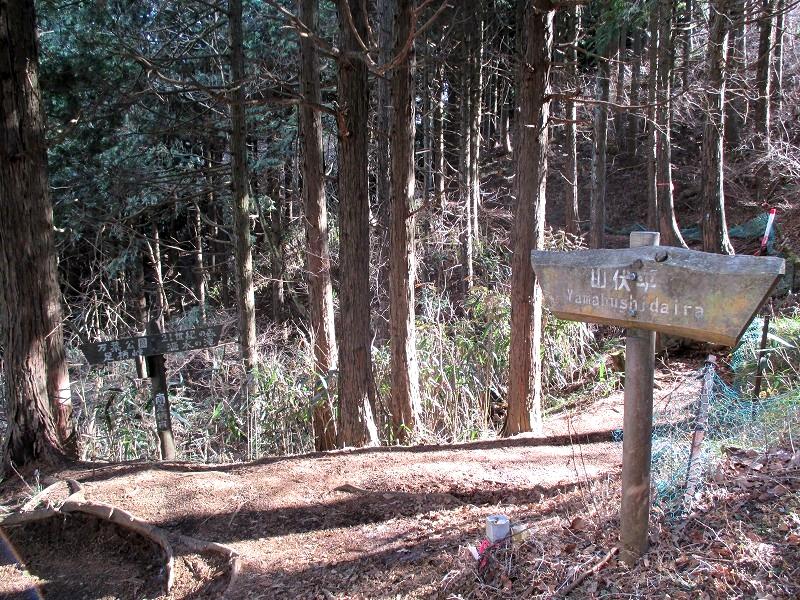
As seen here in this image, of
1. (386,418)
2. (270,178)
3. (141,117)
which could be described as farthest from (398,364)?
(270,178)

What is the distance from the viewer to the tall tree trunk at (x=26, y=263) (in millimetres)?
5137

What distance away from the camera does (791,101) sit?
57.1 feet

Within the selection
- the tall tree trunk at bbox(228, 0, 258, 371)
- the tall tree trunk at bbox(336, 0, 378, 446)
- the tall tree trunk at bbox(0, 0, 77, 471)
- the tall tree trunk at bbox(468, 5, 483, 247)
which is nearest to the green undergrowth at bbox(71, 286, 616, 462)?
the tall tree trunk at bbox(336, 0, 378, 446)

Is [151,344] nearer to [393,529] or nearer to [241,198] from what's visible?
[393,529]

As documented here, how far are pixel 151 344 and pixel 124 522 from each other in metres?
1.53

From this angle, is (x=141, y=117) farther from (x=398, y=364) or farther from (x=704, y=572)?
(x=704, y=572)

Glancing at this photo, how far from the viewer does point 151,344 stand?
526cm

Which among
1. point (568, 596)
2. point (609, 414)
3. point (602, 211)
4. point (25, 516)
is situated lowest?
point (609, 414)

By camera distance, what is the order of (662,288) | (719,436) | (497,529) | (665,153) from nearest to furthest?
1. (662,288)
2. (497,529)
3. (719,436)
4. (665,153)

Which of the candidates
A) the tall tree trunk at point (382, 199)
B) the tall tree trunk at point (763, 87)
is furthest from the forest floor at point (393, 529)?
the tall tree trunk at point (763, 87)

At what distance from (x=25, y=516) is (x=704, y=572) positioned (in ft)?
14.3

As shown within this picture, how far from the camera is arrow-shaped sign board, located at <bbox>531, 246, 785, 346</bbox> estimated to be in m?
2.18

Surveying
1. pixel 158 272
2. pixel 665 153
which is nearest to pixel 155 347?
pixel 158 272

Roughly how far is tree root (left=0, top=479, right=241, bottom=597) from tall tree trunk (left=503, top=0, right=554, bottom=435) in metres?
3.97
